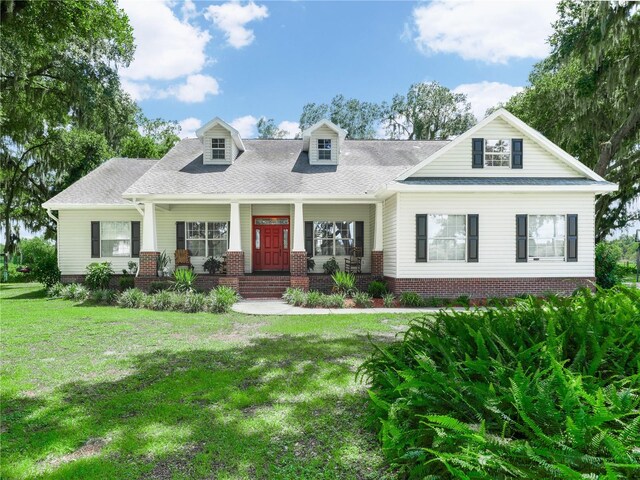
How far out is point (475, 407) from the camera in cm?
294

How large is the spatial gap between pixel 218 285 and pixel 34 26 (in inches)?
353

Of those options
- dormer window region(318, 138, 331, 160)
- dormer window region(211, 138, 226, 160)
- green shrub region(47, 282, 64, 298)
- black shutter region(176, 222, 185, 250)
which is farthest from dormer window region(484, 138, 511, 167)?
green shrub region(47, 282, 64, 298)

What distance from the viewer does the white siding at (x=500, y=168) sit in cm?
1410

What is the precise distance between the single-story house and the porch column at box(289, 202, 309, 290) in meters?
0.04

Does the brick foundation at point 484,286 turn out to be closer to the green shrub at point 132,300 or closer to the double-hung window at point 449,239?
the double-hung window at point 449,239

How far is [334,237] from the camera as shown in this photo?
57.8 feet

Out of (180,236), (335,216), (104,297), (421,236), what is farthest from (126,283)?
(421,236)

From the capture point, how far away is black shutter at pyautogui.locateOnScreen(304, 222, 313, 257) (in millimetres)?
17438

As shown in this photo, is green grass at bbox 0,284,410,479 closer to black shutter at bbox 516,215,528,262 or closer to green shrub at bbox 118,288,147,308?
green shrub at bbox 118,288,147,308

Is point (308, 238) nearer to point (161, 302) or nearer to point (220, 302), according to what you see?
point (220, 302)

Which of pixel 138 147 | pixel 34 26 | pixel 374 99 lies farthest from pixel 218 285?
pixel 374 99

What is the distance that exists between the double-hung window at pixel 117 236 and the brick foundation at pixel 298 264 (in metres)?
7.51

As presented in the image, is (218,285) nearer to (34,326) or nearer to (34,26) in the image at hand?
(34,326)

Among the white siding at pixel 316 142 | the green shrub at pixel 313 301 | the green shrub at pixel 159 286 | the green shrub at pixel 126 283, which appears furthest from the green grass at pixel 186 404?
the white siding at pixel 316 142
